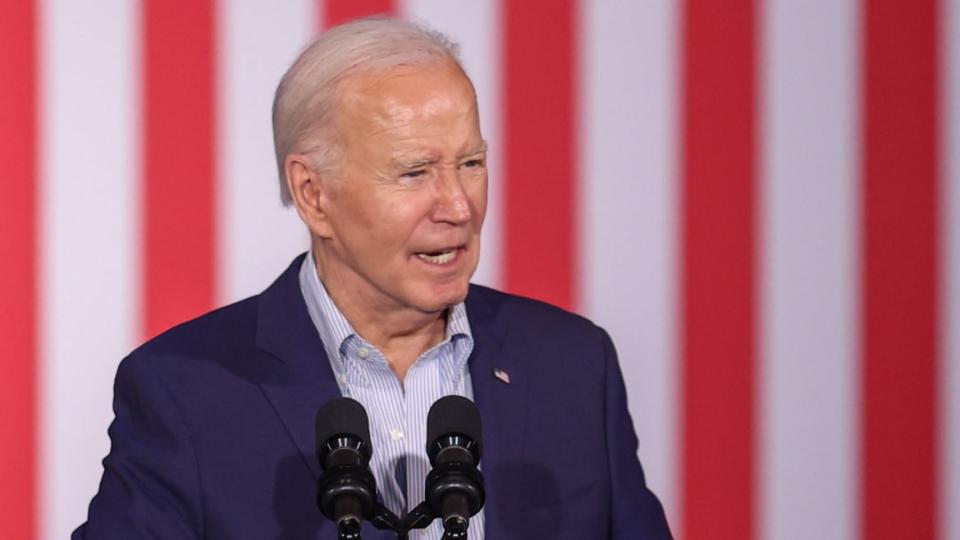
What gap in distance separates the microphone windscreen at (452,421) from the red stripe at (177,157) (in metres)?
0.98

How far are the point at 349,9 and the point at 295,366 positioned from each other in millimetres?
672

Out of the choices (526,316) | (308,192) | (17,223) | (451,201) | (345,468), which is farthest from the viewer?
(17,223)

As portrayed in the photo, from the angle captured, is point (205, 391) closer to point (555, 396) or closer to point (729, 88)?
point (555, 396)

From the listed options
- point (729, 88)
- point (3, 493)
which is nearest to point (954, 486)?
point (729, 88)

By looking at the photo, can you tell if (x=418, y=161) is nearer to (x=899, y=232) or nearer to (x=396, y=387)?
(x=396, y=387)

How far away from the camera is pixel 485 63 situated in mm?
2334

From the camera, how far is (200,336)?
73.7 inches

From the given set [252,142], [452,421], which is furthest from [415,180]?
[252,142]

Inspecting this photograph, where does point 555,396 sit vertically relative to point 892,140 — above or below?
below

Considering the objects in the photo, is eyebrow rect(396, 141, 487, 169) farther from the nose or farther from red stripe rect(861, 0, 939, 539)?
red stripe rect(861, 0, 939, 539)

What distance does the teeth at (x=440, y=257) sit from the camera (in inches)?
70.5

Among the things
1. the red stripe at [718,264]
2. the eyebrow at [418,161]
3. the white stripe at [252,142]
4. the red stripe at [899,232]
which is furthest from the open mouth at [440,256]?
the red stripe at [899,232]

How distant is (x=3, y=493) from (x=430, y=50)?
3.12ft

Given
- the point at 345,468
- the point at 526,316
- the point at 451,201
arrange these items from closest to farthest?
the point at 345,468 → the point at 451,201 → the point at 526,316
